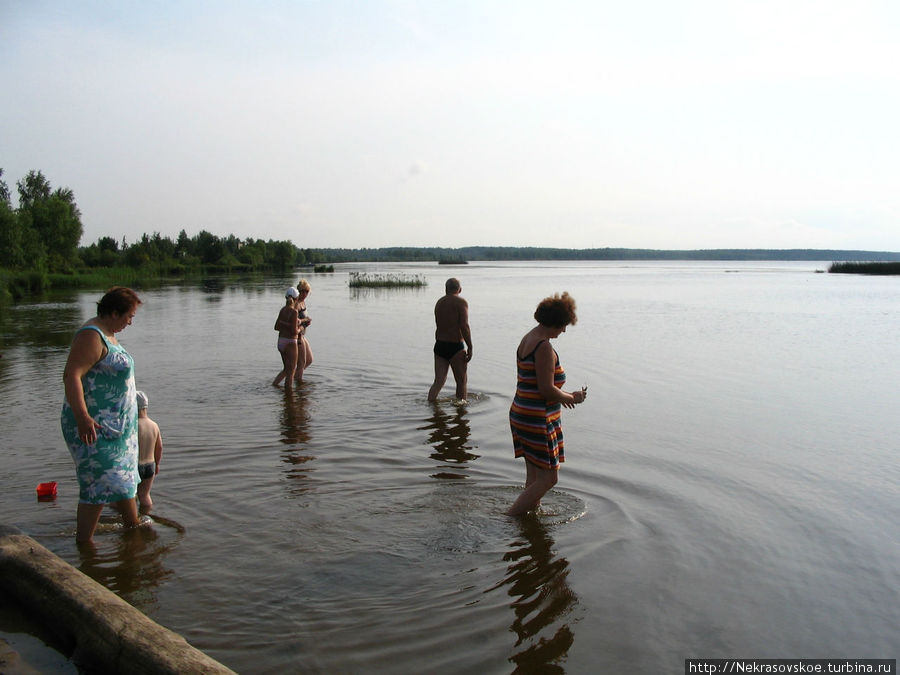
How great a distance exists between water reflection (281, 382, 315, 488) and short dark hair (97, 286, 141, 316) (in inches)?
116

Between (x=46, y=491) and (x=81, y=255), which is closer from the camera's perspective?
(x=46, y=491)

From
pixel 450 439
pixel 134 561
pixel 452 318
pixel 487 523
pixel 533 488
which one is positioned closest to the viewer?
pixel 134 561

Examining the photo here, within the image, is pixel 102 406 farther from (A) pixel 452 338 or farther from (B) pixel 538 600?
(A) pixel 452 338

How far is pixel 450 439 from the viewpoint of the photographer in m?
8.68

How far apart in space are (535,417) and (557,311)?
2.74 feet

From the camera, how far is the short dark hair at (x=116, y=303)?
457 centimetres

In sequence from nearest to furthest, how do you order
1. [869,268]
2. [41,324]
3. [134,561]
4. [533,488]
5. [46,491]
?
[134,561] < [533,488] < [46,491] < [41,324] < [869,268]

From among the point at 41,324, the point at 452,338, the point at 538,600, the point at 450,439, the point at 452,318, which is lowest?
the point at 538,600

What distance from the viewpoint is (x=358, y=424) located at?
9383mm

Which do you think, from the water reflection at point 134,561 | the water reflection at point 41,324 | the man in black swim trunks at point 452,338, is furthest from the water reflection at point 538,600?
the water reflection at point 41,324

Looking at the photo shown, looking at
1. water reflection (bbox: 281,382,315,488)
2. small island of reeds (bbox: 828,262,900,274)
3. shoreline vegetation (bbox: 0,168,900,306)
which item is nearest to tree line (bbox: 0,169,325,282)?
shoreline vegetation (bbox: 0,168,900,306)

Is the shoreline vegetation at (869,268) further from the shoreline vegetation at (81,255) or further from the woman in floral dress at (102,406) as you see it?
the woman in floral dress at (102,406)

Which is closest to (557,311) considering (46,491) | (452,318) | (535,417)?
(535,417)

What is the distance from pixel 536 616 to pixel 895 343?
1906 centimetres
